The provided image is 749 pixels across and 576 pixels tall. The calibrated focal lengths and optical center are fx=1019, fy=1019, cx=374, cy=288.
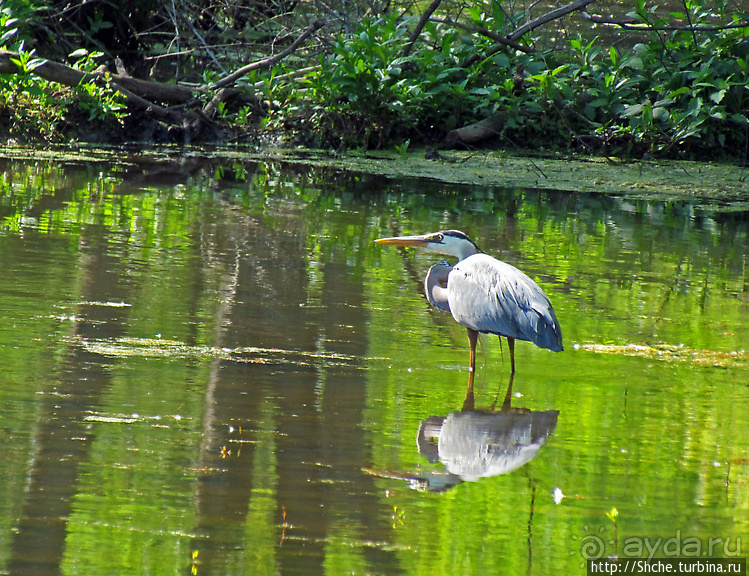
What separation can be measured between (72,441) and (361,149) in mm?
10298

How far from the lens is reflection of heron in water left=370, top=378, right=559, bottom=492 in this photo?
3.49m

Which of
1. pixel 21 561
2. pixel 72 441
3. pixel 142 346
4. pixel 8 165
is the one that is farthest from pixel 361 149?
pixel 21 561

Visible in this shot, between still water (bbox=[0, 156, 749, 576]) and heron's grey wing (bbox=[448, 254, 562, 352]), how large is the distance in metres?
0.25

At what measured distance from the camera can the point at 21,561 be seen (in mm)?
2699

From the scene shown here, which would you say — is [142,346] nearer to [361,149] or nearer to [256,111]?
[361,149]

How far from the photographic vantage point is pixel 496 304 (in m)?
4.78

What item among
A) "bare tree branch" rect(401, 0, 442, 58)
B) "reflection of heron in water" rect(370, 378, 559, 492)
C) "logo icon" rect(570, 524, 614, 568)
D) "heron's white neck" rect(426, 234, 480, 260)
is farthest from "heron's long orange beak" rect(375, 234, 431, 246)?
"bare tree branch" rect(401, 0, 442, 58)

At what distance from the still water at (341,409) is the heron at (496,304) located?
0.74 ft

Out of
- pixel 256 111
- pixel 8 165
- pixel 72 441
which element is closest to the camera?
pixel 72 441

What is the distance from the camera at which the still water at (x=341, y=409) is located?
9.75 feet

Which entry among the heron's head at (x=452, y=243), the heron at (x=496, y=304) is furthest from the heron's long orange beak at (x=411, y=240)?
the heron at (x=496, y=304)

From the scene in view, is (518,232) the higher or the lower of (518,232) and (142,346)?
the higher

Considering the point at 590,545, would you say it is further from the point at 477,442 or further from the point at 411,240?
the point at 411,240

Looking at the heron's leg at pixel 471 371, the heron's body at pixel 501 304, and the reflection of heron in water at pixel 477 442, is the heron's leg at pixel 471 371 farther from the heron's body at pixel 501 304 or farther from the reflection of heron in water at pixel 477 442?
the heron's body at pixel 501 304
